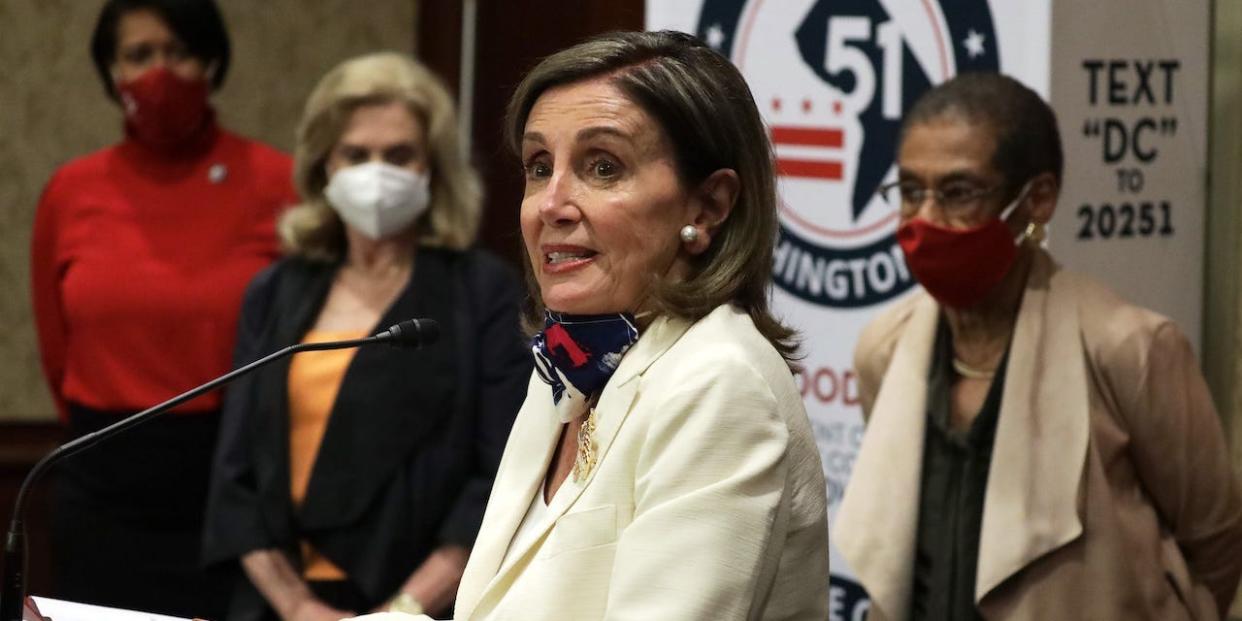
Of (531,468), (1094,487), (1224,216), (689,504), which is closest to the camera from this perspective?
(689,504)

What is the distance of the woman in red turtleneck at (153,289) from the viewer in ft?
13.9

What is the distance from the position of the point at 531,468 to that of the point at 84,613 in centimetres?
57

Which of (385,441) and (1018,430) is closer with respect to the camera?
(1018,430)

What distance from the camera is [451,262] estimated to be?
3895mm

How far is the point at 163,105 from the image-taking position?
4.35m

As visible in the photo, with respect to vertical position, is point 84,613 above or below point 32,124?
below

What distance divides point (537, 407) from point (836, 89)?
4.86 feet

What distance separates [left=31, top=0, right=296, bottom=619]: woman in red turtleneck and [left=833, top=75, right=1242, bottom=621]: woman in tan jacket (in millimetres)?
1700

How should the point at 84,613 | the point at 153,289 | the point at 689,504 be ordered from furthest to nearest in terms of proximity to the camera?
the point at 153,289
the point at 84,613
the point at 689,504

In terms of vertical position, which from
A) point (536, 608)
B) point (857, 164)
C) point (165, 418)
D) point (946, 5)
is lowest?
point (165, 418)

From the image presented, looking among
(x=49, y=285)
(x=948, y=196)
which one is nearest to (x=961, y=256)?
(x=948, y=196)

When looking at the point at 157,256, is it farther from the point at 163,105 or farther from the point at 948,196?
the point at 948,196

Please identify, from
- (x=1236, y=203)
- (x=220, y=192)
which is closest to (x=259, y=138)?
(x=220, y=192)

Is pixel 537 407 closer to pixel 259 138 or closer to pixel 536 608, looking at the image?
pixel 536 608
